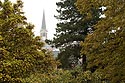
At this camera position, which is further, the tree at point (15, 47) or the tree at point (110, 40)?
the tree at point (15, 47)

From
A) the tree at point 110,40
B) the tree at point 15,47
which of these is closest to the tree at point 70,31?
the tree at point 15,47

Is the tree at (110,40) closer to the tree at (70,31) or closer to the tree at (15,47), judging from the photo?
the tree at (15,47)

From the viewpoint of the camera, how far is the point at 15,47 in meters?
17.5

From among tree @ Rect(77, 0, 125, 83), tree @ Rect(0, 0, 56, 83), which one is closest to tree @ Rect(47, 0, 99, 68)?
tree @ Rect(0, 0, 56, 83)

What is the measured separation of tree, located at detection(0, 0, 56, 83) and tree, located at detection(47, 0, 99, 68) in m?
15.6

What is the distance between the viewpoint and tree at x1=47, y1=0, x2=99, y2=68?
34.2m

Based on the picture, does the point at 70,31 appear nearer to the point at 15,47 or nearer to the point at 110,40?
the point at 15,47

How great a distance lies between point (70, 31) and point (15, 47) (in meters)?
18.5

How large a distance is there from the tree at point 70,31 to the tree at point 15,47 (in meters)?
15.6

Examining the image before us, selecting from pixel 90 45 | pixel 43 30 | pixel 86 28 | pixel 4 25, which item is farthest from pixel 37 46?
pixel 43 30

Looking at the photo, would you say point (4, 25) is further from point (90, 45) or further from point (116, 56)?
point (116, 56)

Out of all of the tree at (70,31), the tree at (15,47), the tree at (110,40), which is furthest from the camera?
the tree at (70,31)

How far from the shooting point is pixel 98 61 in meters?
11.9

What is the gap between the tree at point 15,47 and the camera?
641 inches
